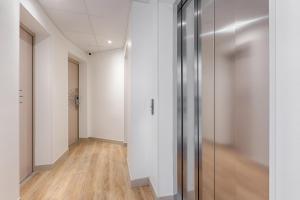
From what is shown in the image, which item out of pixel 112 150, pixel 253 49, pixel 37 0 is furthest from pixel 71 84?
pixel 253 49

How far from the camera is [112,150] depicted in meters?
4.41

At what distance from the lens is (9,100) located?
1.90 metres

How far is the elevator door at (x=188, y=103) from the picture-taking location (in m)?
1.69

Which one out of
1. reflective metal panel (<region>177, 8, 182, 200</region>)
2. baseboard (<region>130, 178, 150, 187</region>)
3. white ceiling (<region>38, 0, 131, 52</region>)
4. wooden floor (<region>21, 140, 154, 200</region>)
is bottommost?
wooden floor (<region>21, 140, 154, 200</region>)

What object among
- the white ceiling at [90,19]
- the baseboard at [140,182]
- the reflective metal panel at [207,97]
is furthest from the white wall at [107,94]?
the reflective metal panel at [207,97]

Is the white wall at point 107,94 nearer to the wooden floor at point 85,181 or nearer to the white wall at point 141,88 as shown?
the wooden floor at point 85,181

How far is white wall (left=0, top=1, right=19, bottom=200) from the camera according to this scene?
1.76 m

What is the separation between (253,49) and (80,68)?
5073 mm

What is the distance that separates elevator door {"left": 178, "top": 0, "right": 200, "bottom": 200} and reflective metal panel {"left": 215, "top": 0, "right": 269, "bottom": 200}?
1.11 ft

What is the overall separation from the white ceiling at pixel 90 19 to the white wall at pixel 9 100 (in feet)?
2.88

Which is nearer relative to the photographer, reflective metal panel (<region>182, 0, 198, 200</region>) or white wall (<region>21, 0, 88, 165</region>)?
reflective metal panel (<region>182, 0, 198, 200</region>)

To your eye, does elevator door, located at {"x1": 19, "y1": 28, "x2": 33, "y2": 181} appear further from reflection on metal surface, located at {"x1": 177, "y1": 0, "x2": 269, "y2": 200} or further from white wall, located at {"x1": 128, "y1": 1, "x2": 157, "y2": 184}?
reflection on metal surface, located at {"x1": 177, "y1": 0, "x2": 269, "y2": 200}

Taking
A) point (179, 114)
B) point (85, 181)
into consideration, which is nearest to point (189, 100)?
point (179, 114)
